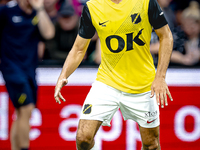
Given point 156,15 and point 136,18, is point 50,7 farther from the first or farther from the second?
point 156,15

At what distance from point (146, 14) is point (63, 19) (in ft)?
9.62

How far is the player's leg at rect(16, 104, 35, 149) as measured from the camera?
5.13 meters

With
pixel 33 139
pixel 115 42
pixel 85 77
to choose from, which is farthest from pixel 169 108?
pixel 115 42

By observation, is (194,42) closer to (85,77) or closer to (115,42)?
(85,77)

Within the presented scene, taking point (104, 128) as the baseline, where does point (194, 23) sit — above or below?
above

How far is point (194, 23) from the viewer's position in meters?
6.46

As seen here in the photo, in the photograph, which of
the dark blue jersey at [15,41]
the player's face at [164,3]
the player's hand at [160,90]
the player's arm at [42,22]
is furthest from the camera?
the player's face at [164,3]

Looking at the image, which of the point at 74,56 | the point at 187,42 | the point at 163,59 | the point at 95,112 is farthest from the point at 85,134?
the point at 187,42

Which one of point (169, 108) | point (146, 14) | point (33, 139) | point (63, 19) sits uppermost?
point (63, 19)

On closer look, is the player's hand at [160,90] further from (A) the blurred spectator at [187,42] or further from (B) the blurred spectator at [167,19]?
(A) the blurred spectator at [187,42]

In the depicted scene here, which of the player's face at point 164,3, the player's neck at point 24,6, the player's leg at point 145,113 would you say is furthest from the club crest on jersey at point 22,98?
the player's face at point 164,3

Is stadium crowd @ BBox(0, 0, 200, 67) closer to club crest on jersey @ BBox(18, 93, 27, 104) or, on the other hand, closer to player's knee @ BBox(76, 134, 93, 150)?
club crest on jersey @ BBox(18, 93, 27, 104)

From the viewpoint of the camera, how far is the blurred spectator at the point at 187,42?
20.5 ft

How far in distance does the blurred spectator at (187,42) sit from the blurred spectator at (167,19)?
181mm
